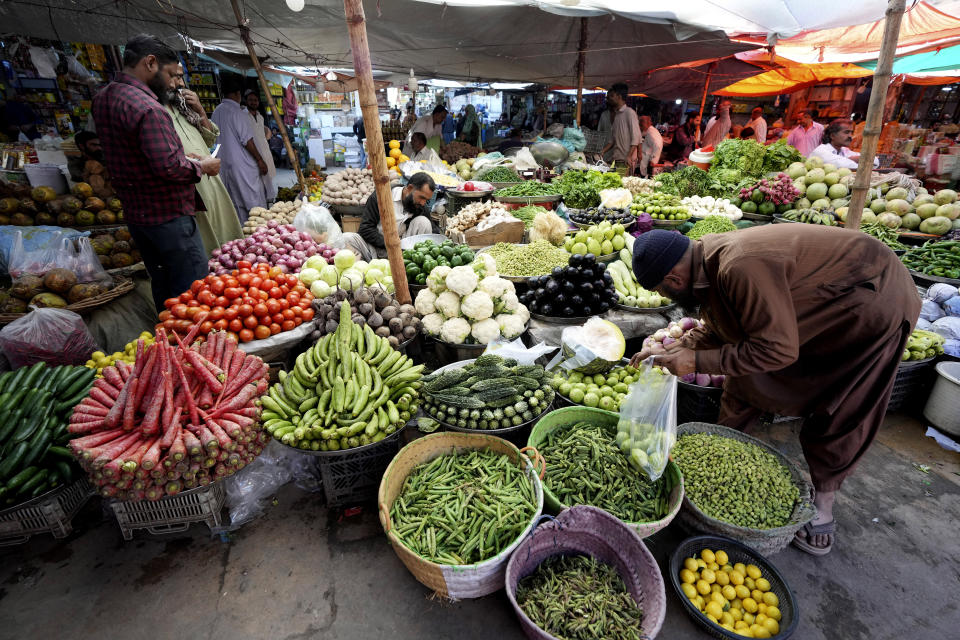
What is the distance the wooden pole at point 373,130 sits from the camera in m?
2.72

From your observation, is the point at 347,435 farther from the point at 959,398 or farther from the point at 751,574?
the point at 959,398

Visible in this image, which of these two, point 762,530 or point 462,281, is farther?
point 462,281

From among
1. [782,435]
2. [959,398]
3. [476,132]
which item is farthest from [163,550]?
[476,132]

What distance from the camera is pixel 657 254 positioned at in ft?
6.89

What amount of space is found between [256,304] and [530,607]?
8.94 ft

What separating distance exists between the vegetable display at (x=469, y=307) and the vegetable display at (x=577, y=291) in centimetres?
30

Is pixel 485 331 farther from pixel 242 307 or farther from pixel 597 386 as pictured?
pixel 242 307

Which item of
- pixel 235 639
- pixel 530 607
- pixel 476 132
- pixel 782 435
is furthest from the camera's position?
pixel 476 132

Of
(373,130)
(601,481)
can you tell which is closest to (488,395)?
(601,481)

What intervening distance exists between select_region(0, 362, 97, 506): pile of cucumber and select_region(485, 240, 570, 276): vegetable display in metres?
3.36

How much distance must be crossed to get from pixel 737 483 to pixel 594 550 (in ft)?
3.30

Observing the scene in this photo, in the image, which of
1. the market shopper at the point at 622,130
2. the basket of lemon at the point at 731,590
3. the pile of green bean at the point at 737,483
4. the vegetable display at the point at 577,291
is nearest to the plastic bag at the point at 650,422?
the pile of green bean at the point at 737,483

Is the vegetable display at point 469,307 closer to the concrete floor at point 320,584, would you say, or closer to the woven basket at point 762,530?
the concrete floor at point 320,584

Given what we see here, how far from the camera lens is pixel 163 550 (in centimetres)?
247
